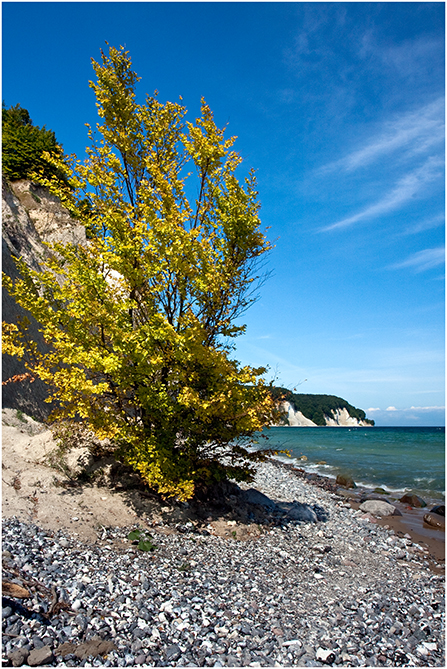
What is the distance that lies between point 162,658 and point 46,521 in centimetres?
396

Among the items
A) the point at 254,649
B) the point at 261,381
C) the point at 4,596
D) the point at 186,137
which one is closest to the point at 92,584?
the point at 4,596

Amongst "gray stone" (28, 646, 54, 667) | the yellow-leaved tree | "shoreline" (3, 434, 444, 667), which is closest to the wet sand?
"shoreline" (3, 434, 444, 667)

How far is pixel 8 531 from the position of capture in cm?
657

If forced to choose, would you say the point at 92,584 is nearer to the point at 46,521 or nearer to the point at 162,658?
the point at 162,658

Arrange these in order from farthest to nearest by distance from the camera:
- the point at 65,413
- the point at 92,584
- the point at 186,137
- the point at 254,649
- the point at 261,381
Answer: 1. the point at 186,137
2. the point at 261,381
3. the point at 65,413
4. the point at 92,584
5. the point at 254,649

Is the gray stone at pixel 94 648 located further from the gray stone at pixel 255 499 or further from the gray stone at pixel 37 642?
the gray stone at pixel 255 499

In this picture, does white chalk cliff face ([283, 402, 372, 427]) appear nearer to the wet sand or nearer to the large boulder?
the wet sand

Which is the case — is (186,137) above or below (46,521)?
above

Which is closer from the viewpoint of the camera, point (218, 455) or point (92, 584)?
point (92, 584)

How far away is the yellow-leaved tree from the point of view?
8359 millimetres

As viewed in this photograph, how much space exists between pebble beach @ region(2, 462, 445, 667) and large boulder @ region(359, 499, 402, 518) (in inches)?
250

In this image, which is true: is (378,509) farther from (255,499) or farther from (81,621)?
(81,621)

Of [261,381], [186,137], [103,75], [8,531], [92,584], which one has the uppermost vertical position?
[103,75]

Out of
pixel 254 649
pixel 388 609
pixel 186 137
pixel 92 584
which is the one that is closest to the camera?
pixel 254 649
